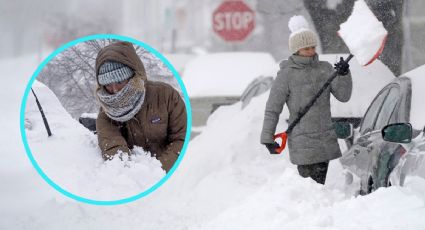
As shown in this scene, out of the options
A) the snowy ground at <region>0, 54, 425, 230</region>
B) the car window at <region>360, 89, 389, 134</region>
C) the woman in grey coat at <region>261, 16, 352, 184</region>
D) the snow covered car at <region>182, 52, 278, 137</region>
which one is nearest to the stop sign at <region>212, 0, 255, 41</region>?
the snow covered car at <region>182, 52, 278, 137</region>

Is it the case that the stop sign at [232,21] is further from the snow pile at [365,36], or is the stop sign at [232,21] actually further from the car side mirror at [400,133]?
the car side mirror at [400,133]

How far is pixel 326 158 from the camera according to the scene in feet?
21.4

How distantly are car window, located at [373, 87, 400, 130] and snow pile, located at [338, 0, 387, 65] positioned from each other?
11.9 inches

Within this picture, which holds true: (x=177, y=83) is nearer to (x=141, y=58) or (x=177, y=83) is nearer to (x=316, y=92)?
(x=141, y=58)

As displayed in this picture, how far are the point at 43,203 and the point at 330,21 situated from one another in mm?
6749

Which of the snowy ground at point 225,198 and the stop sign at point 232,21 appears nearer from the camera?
the snowy ground at point 225,198

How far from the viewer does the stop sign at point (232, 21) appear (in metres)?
23.9

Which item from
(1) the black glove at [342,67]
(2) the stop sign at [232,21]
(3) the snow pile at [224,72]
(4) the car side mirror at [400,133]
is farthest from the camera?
(2) the stop sign at [232,21]

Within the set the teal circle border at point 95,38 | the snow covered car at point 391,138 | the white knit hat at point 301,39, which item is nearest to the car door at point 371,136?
the snow covered car at point 391,138

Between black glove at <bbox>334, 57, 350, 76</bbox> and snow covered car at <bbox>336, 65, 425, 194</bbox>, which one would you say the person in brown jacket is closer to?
snow covered car at <bbox>336, 65, 425, 194</bbox>

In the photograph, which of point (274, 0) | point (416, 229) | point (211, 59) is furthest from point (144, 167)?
point (274, 0)

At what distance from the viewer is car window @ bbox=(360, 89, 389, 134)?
6649mm

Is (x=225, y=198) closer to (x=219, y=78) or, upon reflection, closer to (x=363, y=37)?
(x=363, y=37)

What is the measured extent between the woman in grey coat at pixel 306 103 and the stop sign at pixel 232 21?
17.2 meters
